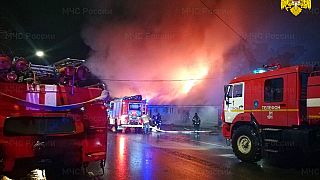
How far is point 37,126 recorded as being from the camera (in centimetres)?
507

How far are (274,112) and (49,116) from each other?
19.3 ft

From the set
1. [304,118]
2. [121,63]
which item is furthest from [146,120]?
[304,118]

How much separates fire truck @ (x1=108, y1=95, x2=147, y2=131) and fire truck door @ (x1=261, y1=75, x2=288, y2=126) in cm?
1472

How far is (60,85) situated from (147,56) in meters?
22.3

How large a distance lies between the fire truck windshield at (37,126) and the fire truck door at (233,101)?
5789mm

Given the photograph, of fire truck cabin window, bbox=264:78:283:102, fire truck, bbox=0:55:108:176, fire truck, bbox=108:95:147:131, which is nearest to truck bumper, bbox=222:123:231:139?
fire truck cabin window, bbox=264:78:283:102

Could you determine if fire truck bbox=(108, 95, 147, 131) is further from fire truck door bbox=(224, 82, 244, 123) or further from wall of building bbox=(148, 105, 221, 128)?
fire truck door bbox=(224, 82, 244, 123)

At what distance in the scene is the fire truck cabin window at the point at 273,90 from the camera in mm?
8516

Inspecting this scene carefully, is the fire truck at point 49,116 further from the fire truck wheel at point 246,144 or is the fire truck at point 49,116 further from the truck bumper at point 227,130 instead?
the truck bumper at point 227,130

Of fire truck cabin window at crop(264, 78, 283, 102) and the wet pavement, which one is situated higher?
fire truck cabin window at crop(264, 78, 283, 102)

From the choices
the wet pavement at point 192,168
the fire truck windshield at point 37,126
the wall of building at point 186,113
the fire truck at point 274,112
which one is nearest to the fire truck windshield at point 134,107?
the wall of building at point 186,113

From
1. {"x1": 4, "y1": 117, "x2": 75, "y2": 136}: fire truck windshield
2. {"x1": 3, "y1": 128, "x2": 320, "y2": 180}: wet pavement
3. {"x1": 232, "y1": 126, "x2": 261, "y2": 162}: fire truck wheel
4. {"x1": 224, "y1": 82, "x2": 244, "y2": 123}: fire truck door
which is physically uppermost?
{"x1": 224, "y1": 82, "x2": 244, "y2": 123}: fire truck door

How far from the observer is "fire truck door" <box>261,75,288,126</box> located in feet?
27.3

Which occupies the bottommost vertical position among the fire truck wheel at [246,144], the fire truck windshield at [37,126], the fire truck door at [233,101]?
the fire truck wheel at [246,144]
